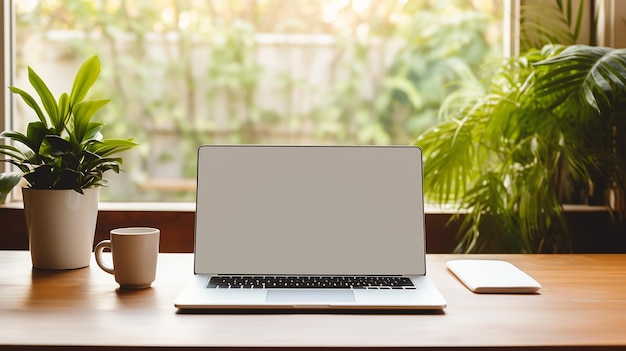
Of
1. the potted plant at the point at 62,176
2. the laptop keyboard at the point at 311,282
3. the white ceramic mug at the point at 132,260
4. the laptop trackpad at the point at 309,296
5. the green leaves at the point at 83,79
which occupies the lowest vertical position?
the laptop trackpad at the point at 309,296

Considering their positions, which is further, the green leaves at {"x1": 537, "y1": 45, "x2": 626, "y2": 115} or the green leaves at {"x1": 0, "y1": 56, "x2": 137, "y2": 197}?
the green leaves at {"x1": 537, "y1": 45, "x2": 626, "y2": 115}

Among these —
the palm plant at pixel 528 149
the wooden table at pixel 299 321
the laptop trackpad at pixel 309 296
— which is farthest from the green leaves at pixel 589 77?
the laptop trackpad at pixel 309 296

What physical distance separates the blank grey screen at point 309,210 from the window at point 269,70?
44.2 inches

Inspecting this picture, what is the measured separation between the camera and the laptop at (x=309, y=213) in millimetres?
1169

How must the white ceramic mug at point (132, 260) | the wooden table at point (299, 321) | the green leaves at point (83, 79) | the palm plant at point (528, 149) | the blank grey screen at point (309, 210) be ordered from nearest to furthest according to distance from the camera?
the wooden table at point (299, 321) < the white ceramic mug at point (132, 260) < the blank grey screen at point (309, 210) < the green leaves at point (83, 79) < the palm plant at point (528, 149)

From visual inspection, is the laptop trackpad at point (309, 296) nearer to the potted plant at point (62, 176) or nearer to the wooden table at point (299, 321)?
the wooden table at point (299, 321)

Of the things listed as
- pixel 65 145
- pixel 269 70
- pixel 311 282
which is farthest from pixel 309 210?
pixel 269 70

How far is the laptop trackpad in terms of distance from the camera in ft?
3.16

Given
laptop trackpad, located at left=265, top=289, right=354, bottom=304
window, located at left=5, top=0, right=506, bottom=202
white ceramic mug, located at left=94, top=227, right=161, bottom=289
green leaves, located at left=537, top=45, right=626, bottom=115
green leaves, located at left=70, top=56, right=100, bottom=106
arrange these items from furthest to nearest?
1. window, located at left=5, top=0, right=506, bottom=202
2. green leaves, located at left=537, top=45, right=626, bottom=115
3. green leaves, located at left=70, top=56, right=100, bottom=106
4. white ceramic mug, located at left=94, top=227, right=161, bottom=289
5. laptop trackpad, located at left=265, top=289, right=354, bottom=304

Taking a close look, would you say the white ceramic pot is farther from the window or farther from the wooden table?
the window

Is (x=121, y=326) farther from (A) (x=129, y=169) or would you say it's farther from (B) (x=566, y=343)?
(A) (x=129, y=169)

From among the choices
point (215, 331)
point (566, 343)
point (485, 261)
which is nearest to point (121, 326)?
point (215, 331)

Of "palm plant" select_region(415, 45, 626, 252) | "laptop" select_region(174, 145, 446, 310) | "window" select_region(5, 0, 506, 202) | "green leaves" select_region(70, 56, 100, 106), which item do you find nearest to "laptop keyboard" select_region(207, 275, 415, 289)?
"laptop" select_region(174, 145, 446, 310)

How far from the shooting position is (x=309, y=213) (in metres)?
1.20
